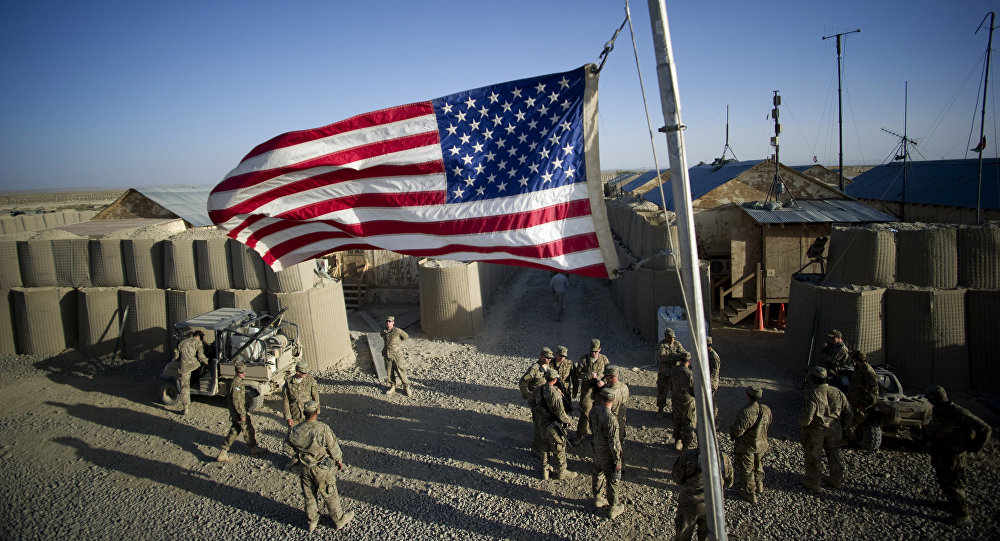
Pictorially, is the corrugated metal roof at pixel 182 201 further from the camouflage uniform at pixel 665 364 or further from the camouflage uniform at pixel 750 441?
the camouflage uniform at pixel 750 441

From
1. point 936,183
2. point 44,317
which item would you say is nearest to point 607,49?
point 44,317

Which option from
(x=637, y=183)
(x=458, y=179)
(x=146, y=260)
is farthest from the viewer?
(x=637, y=183)

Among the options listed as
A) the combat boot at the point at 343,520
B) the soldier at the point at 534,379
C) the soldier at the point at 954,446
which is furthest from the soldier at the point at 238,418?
the soldier at the point at 954,446

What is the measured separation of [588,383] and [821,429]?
2866 mm

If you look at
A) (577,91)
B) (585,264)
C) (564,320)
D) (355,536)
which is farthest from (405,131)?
(564,320)

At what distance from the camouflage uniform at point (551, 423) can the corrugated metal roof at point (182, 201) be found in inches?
627

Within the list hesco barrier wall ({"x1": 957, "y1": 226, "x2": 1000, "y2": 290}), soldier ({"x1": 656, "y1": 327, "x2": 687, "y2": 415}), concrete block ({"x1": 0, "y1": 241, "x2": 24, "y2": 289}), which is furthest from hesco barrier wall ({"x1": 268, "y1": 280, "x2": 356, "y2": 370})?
hesco barrier wall ({"x1": 957, "y1": 226, "x2": 1000, "y2": 290})

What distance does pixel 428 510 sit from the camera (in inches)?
238

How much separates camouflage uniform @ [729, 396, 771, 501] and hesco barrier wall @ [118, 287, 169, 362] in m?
11.3

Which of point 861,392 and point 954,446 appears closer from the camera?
point 954,446

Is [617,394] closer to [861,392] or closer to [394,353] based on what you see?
[861,392]

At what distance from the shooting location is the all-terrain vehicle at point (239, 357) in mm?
8398

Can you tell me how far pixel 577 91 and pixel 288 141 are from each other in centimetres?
278

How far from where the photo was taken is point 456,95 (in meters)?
4.74
